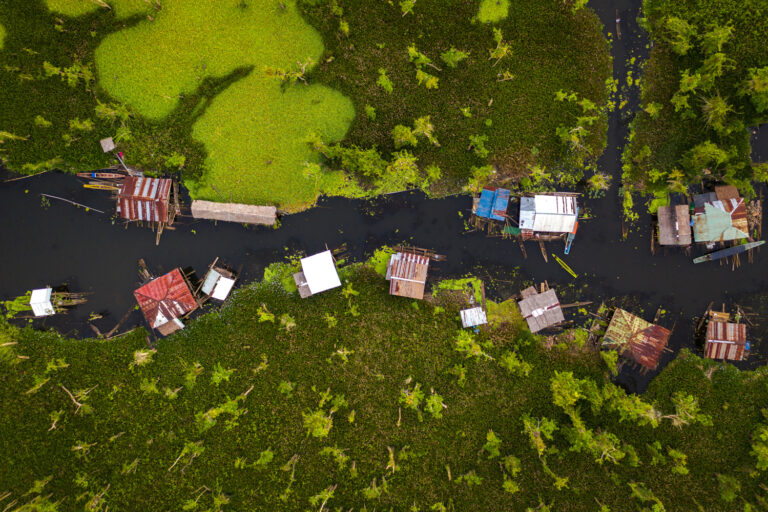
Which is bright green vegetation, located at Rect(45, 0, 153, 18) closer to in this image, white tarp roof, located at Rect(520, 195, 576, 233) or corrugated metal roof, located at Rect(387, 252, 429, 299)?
corrugated metal roof, located at Rect(387, 252, 429, 299)

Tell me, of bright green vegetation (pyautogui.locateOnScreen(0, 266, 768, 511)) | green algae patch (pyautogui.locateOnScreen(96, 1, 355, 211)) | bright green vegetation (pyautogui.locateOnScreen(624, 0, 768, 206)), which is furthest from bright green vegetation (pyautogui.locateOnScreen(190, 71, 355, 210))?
bright green vegetation (pyautogui.locateOnScreen(624, 0, 768, 206))

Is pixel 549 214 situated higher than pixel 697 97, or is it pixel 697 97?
pixel 697 97

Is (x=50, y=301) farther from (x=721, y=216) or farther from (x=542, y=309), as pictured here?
Result: (x=721, y=216)

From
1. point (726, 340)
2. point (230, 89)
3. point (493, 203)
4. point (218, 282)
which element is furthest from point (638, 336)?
point (230, 89)

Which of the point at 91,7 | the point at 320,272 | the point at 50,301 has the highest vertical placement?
the point at 91,7

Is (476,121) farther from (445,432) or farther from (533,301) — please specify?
(445,432)

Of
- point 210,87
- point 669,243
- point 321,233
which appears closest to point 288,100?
point 210,87
